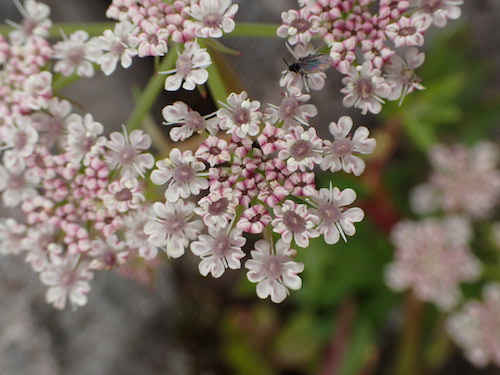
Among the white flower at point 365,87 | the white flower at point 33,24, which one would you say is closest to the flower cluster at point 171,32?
the white flower at point 33,24

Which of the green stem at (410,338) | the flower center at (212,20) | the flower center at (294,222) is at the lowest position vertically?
the green stem at (410,338)

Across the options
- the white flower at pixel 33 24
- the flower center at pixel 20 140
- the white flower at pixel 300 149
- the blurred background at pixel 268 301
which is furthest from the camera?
the blurred background at pixel 268 301

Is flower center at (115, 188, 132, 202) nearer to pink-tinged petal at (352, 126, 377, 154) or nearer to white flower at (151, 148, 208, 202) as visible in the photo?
white flower at (151, 148, 208, 202)

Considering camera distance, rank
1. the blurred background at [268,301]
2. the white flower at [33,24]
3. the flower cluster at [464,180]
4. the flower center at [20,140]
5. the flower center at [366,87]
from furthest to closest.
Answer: the flower cluster at [464,180] < the blurred background at [268,301] < the white flower at [33,24] < the flower center at [20,140] < the flower center at [366,87]

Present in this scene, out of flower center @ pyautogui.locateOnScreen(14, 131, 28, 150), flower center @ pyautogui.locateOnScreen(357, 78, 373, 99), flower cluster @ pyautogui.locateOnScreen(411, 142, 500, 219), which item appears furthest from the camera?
flower cluster @ pyautogui.locateOnScreen(411, 142, 500, 219)

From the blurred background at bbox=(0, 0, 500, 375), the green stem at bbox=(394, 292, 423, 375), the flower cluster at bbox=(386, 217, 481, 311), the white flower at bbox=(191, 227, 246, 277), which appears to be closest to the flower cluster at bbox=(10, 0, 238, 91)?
the white flower at bbox=(191, 227, 246, 277)

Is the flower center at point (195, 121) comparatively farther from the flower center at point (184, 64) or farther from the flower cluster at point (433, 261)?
the flower cluster at point (433, 261)
